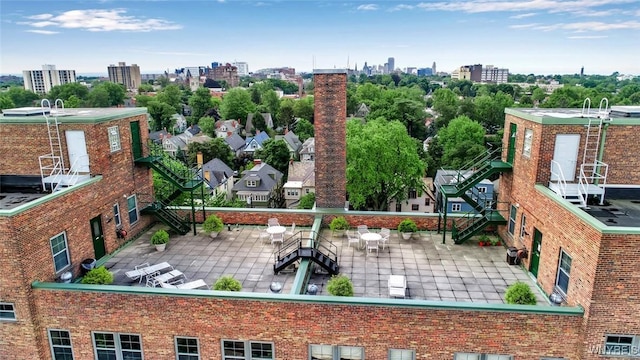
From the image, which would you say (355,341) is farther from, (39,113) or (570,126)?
(39,113)

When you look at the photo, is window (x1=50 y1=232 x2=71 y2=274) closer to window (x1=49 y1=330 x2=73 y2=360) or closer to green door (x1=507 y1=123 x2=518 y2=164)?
window (x1=49 y1=330 x2=73 y2=360)

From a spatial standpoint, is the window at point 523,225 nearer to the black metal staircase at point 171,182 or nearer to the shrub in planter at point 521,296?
the shrub in planter at point 521,296

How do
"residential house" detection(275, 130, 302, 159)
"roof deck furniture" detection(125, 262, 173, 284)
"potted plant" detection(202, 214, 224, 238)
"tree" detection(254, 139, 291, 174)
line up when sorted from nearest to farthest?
"roof deck furniture" detection(125, 262, 173, 284), "potted plant" detection(202, 214, 224, 238), "tree" detection(254, 139, 291, 174), "residential house" detection(275, 130, 302, 159)

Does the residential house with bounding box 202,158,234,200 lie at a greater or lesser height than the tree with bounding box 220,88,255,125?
lesser

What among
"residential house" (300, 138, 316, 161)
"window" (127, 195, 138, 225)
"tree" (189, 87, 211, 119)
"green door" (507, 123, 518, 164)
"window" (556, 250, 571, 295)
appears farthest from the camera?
"tree" (189, 87, 211, 119)

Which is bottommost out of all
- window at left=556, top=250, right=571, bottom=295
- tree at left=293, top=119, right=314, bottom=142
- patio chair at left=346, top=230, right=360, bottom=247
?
tree at left=293, top=119, right=314, bottom=142

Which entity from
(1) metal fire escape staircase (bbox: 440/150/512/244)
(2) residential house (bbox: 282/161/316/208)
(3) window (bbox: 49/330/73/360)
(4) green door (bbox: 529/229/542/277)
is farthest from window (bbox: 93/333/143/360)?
(2) residential house (bbox: 282/161/316/208)

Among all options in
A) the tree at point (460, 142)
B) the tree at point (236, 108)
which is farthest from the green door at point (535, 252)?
the tree at point (236, 108)

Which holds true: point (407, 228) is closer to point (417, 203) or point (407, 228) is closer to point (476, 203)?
point (476, 203)
